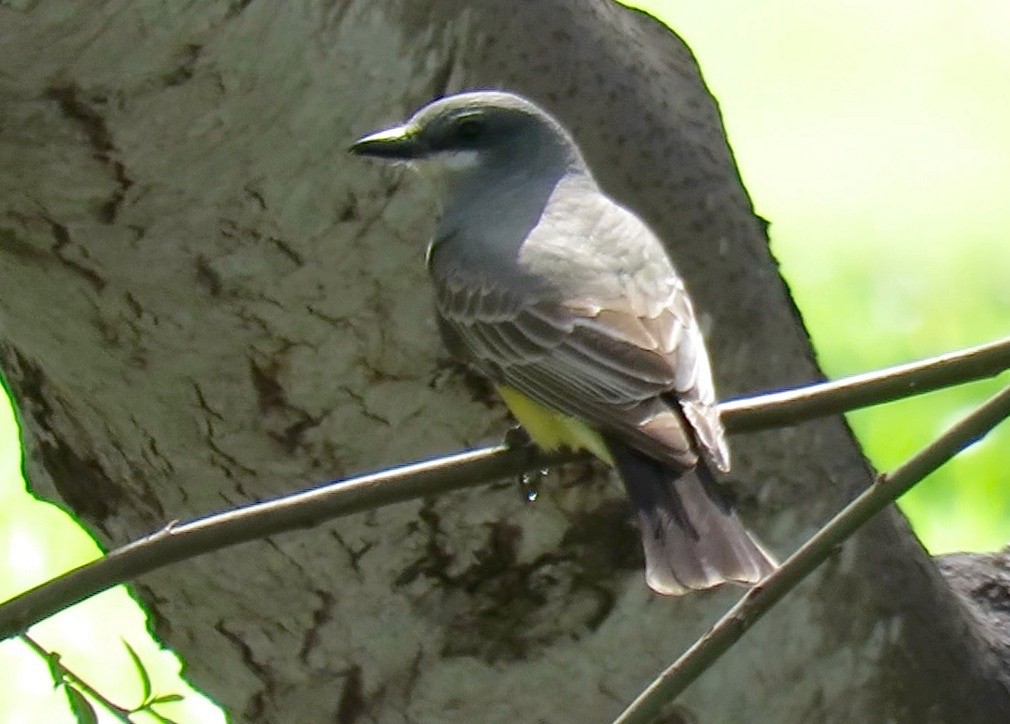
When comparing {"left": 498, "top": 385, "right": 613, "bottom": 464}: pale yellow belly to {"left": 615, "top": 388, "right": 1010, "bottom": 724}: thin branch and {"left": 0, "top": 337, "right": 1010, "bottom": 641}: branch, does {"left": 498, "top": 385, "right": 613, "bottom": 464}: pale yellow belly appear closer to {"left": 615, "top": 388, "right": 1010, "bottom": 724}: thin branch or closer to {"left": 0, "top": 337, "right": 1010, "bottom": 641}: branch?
{"left": 0, "top": 337, "right": 1010, "bottom": 641}: branch

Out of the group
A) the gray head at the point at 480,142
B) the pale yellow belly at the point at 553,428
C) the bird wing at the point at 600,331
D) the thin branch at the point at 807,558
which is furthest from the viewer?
the gray head at the point at 480,142

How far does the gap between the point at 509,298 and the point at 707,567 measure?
63 cm

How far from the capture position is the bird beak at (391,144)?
2581 mm

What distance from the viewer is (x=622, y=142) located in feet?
8.93

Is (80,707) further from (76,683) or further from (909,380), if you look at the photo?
(909,380)

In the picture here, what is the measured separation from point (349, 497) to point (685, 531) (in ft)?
1.53

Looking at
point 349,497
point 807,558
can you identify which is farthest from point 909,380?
point 349,497

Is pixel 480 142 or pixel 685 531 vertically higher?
pixel 480 142

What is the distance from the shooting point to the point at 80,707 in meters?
2.13

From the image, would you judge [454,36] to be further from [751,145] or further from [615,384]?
[751,145]

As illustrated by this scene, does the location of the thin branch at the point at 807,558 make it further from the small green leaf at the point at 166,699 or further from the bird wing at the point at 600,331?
the small green leaf at the point at 166,699

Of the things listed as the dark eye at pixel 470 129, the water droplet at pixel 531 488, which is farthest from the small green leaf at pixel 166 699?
the dark eye at pixel 470 129

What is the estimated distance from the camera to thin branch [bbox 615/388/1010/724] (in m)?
1.93

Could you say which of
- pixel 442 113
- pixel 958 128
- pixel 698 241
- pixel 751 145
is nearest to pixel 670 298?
pixel 698 241
